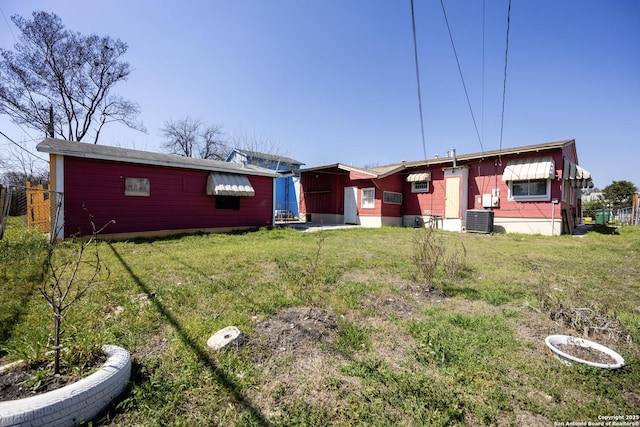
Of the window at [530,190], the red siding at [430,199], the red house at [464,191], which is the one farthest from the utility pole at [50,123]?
the window at [530,190]

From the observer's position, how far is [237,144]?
82.1 ft

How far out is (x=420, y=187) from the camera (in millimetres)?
15180

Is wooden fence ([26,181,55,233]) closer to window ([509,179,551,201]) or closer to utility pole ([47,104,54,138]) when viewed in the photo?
utility pole ([47,104,54,138])

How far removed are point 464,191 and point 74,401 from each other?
15.1m

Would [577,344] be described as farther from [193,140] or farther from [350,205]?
[193,140]

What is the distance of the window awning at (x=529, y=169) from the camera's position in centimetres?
1094

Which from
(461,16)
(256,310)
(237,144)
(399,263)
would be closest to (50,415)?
(256,310)

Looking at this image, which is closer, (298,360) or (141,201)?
(298,360)

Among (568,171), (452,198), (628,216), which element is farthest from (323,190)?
(628,216)

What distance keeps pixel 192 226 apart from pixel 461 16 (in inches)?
409

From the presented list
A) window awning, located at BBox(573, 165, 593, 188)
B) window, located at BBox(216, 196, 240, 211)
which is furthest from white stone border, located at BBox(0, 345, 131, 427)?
window awning, located at BBox(573, 165, 593, 188)

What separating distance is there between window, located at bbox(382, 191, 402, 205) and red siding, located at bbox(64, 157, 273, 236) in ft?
23.2

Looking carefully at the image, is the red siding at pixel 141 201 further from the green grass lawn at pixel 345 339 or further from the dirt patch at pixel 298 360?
the dirt patch at pixel 298 360

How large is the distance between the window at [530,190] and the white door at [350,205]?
25.0ft
